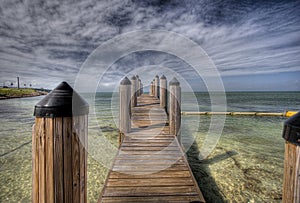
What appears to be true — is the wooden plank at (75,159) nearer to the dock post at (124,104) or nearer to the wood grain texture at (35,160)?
the wood grain texture at (35,160)

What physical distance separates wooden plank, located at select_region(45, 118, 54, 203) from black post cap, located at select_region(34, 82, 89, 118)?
70mm

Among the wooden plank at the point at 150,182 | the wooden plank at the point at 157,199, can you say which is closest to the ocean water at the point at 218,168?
the wooden plank at the point at 150,182

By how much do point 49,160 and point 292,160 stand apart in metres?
1.85

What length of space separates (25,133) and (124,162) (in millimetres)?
11565

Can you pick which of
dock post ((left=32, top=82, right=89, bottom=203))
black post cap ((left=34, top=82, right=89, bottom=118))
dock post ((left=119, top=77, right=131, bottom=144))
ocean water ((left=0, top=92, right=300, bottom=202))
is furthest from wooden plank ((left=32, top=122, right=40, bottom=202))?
ocean water ((left=0, top=92, right=300, bottom=202))

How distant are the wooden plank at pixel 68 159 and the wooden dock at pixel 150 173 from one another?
1.53 m

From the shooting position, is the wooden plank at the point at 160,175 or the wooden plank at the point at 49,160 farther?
the wooden plank at the point at 160,175

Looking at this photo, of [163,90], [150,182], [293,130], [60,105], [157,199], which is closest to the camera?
[293,130]

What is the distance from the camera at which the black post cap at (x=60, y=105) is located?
3.97 ft

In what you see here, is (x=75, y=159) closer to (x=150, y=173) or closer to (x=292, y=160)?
(x=292, y=160)

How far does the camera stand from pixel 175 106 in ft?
16.7

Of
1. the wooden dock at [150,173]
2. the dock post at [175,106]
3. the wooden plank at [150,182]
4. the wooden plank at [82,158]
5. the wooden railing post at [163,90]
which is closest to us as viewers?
the wooden plank at [82,158]

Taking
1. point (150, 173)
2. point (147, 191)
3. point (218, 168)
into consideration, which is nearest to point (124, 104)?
point (150, 173)

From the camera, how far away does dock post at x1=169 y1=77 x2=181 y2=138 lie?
16.6 ft
